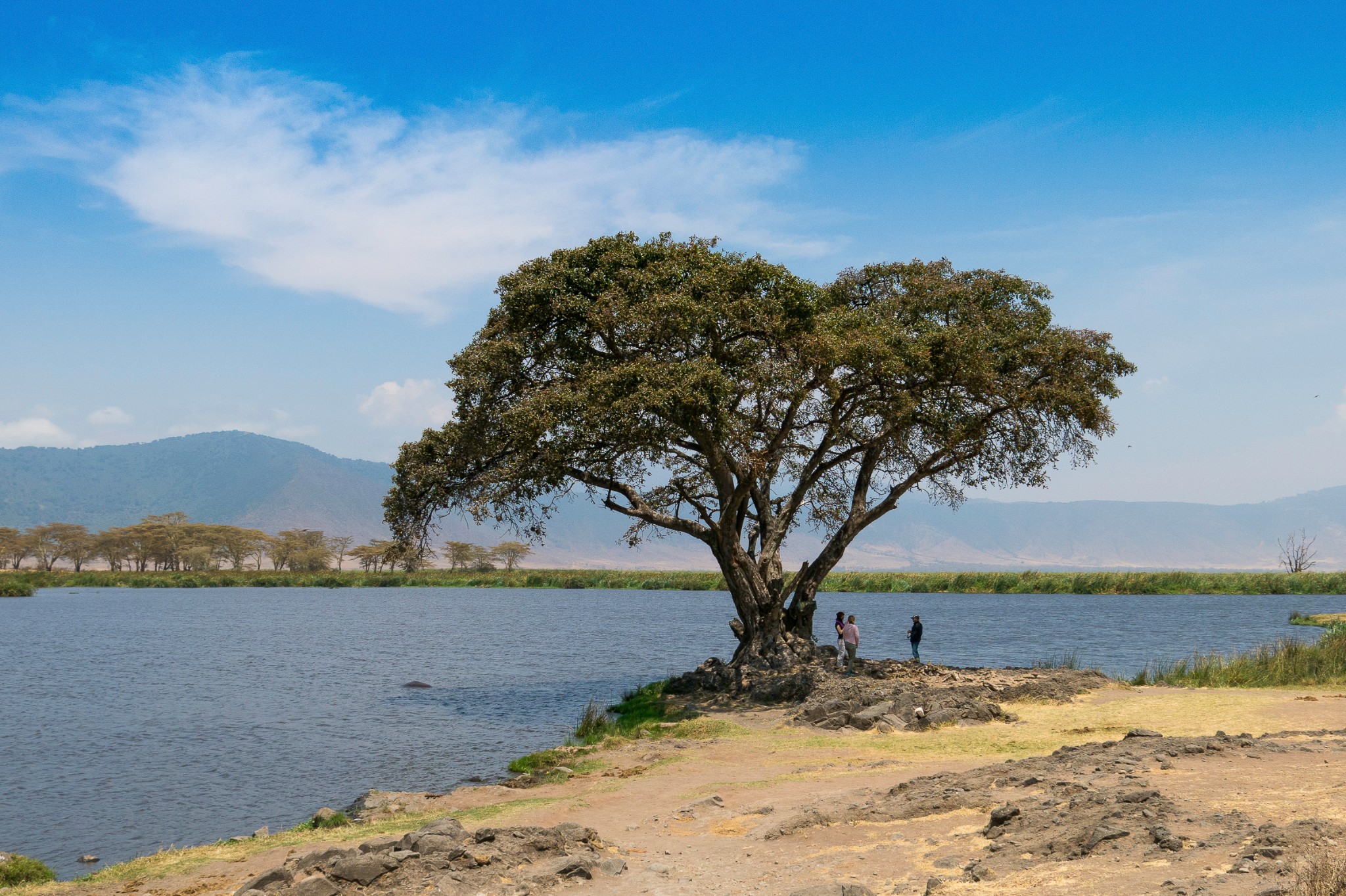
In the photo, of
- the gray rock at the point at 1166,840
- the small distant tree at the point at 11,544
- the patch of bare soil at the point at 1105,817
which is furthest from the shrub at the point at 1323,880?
the small distant tree at the point at 11,544

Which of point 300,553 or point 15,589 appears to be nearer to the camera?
point 15,589

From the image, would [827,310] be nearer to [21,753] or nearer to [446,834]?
[446,834]

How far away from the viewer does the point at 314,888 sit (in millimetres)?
9273

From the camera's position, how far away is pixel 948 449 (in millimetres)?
28250

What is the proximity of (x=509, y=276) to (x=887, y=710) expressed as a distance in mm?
15104

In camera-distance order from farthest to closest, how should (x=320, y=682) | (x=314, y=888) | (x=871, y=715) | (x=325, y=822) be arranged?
1. (x=320, y=682)
2. (x=871, y=715)
3. (x=325, y=822)
4. (x=314, y=888)

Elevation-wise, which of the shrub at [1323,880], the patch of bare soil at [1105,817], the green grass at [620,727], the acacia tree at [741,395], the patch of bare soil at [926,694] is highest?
the acacia tree at [741,395]

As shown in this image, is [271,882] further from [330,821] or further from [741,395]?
[741,395]

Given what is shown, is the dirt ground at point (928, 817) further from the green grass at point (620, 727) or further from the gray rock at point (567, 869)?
the green grass at point (620, 727)

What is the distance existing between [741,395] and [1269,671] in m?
17.1

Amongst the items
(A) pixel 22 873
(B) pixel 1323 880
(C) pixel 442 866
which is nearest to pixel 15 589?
(A) pixel 22 873

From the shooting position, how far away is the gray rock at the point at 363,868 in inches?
374

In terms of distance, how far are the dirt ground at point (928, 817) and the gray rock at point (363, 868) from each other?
8 centimetres

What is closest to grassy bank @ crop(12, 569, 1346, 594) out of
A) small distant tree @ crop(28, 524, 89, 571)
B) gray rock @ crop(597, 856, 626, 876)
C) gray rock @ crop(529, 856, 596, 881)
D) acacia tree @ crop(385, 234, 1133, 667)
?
→ small distant tree @ crop(28, 524, 89, 571)
